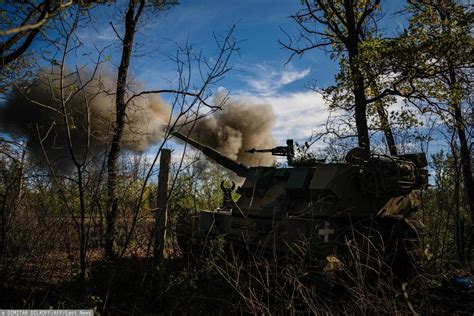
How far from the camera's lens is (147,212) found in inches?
212

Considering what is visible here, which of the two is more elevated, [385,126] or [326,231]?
[385,126]

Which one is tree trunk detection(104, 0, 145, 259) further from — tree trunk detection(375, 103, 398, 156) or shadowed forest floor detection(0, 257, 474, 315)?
tree trunk detection(375, 103, 398, 156)

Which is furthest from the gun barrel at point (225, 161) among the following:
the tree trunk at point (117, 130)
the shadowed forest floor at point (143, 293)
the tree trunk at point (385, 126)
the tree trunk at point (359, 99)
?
the tree trunk at point (385, 126)

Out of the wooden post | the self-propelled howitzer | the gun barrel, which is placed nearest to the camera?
the wooden post

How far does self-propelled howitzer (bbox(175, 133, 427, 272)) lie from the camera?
645 centimetres

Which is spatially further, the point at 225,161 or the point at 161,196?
the point at 225,161

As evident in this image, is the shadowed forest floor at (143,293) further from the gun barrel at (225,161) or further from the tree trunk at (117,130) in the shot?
the gun barrel at (225,161)

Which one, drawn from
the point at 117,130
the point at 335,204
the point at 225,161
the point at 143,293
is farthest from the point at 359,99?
the point at 143,293

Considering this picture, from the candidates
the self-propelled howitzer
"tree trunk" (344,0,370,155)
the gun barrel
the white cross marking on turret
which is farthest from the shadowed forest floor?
"tree trunk" (344,0,370,155)

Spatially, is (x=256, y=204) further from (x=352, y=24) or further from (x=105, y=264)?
(x=352, y=24)

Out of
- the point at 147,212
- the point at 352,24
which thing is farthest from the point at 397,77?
the point at 147,212

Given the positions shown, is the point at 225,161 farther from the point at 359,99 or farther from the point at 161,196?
the point at 359,99

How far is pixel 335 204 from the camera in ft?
22.5

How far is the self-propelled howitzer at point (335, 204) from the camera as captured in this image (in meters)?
6.45
